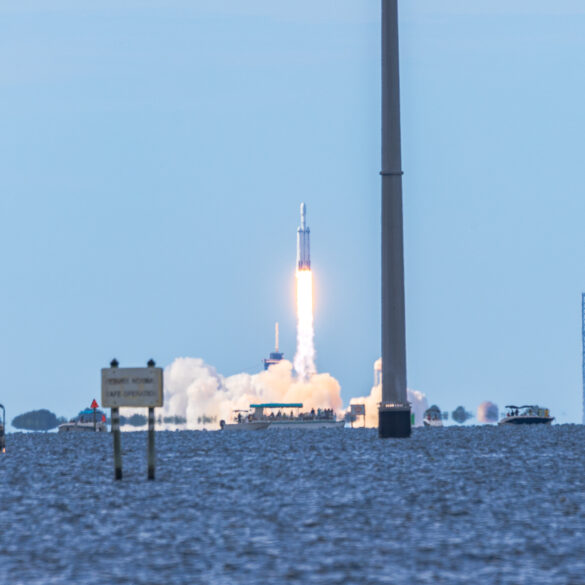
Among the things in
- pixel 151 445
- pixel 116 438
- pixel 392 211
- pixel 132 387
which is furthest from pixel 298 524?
pixel 392 211

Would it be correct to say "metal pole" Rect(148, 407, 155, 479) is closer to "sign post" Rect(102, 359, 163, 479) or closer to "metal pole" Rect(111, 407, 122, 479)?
"sign post" Rect(102, 359, 163, 479)

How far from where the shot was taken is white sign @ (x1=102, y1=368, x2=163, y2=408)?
227 feet

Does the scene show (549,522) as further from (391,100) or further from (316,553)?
(391,100)

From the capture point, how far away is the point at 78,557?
40.6 m

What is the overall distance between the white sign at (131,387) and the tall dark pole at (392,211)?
3598 cm

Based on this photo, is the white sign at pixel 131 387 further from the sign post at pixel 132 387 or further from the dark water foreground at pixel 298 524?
the dark water foreground at pixel 298 524

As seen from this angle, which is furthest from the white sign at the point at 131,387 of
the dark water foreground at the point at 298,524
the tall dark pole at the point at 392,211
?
the tall dark pole at the point at 392,211

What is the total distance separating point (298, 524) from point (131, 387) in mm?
22429

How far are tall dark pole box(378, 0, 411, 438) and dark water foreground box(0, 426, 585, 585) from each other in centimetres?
1814

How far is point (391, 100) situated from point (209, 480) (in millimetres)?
38221

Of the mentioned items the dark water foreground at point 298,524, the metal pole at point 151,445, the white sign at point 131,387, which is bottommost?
the dark water foreground at point 298,524

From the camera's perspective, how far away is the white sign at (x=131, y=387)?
69.1m

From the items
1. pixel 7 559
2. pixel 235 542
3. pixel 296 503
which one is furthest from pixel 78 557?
pixel 296 503

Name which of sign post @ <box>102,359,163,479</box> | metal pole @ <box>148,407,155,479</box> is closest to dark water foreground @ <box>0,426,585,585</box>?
metal pole @ <box>148,407,155,479</box>
